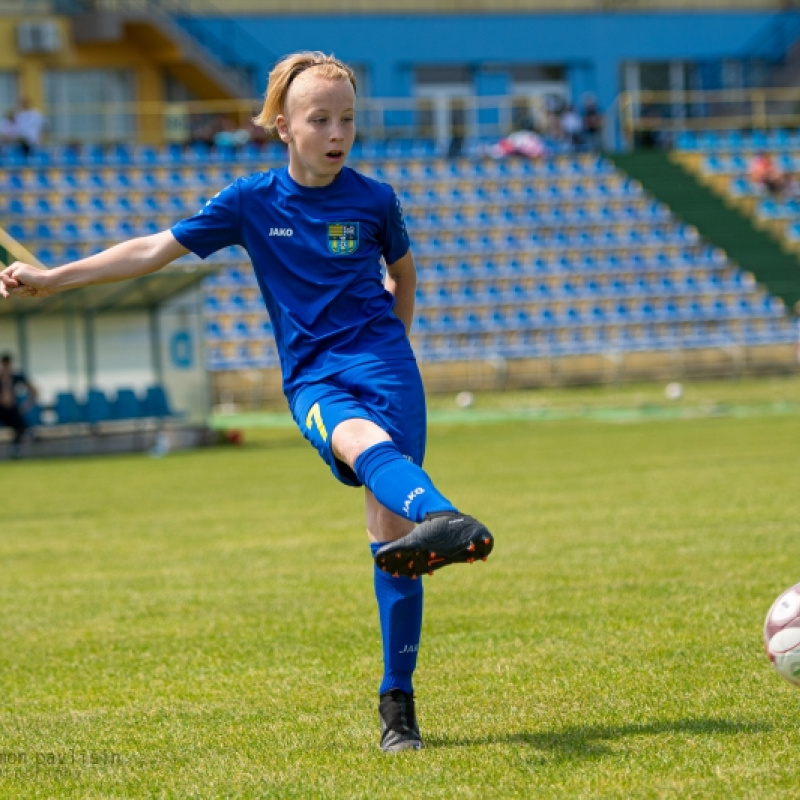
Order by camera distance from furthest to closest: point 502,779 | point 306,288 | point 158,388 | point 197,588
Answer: point 158,388 → point 197,588 → point 306,288 → point 502,779

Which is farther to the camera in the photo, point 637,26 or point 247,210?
point 637,26

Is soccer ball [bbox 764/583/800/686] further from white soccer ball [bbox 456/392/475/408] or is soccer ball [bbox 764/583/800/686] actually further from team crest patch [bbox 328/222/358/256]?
white soccer ball [bbox 456/392/475/408]

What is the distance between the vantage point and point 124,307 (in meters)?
23.1

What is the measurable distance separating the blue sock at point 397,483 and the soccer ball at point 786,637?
3.62ft

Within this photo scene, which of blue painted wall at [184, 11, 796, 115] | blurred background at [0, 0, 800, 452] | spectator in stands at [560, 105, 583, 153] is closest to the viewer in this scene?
blurred background at [0, 0, 800, 452]

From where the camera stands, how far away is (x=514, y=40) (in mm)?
42938

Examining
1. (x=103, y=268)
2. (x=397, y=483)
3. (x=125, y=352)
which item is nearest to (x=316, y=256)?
(x=103, y=268)

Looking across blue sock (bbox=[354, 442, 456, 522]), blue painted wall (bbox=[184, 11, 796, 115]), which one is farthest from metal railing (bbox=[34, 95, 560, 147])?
blue sock (bbox=[354, 442, 456, 522])

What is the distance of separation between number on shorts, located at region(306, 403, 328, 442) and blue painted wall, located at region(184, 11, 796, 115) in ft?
120

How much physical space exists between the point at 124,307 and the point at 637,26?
2509 centimetres

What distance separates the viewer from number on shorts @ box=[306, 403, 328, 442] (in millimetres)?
4520

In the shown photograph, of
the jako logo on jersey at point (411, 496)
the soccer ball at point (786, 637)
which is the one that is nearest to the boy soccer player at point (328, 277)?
the jako logo on jersey at point (411, 496)

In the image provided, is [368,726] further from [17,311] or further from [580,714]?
[17,311]

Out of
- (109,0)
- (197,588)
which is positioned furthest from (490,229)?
(197,588)
